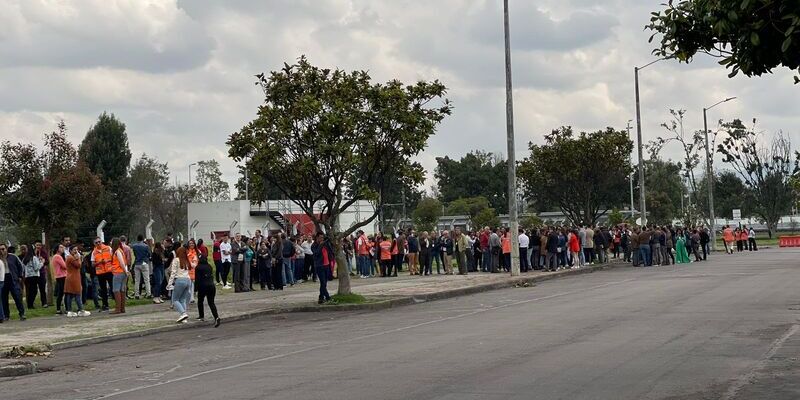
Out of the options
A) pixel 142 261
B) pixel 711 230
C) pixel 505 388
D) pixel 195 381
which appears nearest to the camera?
pixel 505 388

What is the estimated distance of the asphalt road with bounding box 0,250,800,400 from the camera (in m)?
11.2

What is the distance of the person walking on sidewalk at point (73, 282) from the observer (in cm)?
2294

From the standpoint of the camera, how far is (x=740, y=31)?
977cm

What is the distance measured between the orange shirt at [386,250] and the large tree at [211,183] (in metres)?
65.4

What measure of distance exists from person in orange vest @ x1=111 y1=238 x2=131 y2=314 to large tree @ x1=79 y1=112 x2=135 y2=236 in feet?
146

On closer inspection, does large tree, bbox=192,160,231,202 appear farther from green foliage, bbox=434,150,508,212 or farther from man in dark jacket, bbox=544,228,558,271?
man in dark jacket, bbox=544,228,558,271

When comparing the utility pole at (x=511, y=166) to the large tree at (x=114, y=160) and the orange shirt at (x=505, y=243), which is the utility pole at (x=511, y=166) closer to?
the orange shirt at (x=505, y=243)

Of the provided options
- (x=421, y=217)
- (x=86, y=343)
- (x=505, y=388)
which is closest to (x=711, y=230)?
(x=421, y=217)

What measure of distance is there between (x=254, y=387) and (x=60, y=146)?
1602 cm

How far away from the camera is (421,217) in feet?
279

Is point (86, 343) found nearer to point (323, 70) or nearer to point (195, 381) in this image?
point (195, 381)

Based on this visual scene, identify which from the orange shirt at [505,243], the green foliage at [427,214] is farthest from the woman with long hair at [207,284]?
the green foliage at [427,214]

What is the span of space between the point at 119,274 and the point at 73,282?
3.56 feet

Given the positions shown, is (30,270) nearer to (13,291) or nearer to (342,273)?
(13,291)
